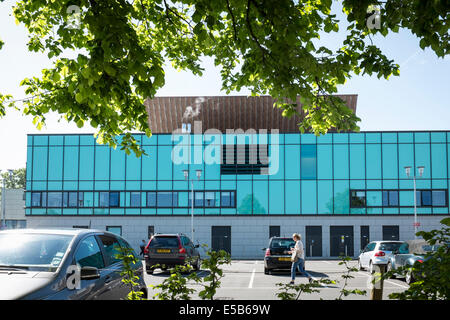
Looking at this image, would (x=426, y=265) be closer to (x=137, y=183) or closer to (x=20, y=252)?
(x=20, y=252)

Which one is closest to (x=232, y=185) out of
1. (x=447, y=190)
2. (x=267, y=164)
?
(x=267, y=164)

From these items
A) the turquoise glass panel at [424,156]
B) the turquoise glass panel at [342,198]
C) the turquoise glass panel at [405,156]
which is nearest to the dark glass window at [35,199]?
the turquoise glass panel at [342,198]

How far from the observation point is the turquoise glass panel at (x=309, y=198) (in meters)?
39.7

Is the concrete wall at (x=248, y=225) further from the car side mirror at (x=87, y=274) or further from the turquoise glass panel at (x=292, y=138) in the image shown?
the car side mirror at (x=87, y=274)

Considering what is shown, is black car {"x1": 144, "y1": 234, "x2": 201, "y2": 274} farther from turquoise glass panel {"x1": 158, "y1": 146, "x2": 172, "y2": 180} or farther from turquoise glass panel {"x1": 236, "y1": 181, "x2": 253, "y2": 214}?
turquoise glass panel {"x1": 158, "y1": 146, "x2": 172, "y2": 180}

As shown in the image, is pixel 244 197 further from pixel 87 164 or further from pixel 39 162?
pixel 39 162

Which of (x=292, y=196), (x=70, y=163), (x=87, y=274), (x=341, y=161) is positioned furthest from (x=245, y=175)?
(x=87, y=274)

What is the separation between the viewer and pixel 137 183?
41031 millimetres

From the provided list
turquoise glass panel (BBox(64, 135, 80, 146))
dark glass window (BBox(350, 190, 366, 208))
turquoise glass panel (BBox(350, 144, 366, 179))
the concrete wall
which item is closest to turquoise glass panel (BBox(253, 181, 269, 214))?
the concrete wall

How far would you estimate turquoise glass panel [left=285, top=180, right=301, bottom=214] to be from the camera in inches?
1567

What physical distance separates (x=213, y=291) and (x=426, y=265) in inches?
66.1

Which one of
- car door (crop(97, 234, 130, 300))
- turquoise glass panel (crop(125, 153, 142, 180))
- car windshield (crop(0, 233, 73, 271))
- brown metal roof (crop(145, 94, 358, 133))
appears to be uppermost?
brown metal roof (crop(145, 94, 358, 133))

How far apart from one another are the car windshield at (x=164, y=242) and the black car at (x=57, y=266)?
13.3m

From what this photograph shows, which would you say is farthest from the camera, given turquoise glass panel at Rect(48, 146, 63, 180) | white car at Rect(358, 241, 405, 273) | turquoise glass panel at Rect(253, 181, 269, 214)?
turquoise glass panel at Rect(48, 146, 63, 180)
